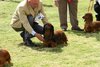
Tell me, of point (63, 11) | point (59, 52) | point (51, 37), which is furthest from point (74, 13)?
point (59, 52)

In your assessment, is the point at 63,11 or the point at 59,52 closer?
the point at 59,52

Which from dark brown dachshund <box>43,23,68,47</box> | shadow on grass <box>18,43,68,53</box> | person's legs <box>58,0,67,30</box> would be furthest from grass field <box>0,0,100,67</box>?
person's legs <box>58,0,67,30</box>

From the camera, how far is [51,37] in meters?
7.51

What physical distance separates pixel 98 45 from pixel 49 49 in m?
1.17

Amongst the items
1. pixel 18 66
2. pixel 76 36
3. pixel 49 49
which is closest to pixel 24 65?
pixel 18 66

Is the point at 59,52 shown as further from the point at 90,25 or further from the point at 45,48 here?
the point at 90,25

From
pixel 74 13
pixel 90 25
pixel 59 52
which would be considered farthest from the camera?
pixel 74 13

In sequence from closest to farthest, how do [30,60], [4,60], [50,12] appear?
1. [4,60]
2. [30,60]
3. [50,12]

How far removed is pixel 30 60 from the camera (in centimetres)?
669

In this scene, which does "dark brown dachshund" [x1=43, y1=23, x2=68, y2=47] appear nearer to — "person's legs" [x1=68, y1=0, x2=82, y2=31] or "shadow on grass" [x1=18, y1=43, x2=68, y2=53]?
"shadow on grass" [x1=18, y1=43, x2=68, y2=53]

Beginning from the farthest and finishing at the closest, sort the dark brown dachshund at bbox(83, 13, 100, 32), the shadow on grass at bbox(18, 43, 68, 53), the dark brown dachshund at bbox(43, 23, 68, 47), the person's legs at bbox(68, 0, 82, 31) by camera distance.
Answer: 1. the person's legs at bbox(68, 0, 82, 31)
2. the dark brown dachshund at bbox(83, 13, 100, 32)
3. the shadow on grass at bbox(18, 43, 68, 53)
4. the dark brown dachshund at bbox(43, 23, 68, 47)

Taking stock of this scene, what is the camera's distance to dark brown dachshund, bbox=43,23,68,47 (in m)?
7.32

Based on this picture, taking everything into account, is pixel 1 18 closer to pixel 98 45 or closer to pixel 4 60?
pixel 98 45

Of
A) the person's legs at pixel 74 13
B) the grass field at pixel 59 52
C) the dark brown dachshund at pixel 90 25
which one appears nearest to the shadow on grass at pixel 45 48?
the grass field at pixel 59 52
